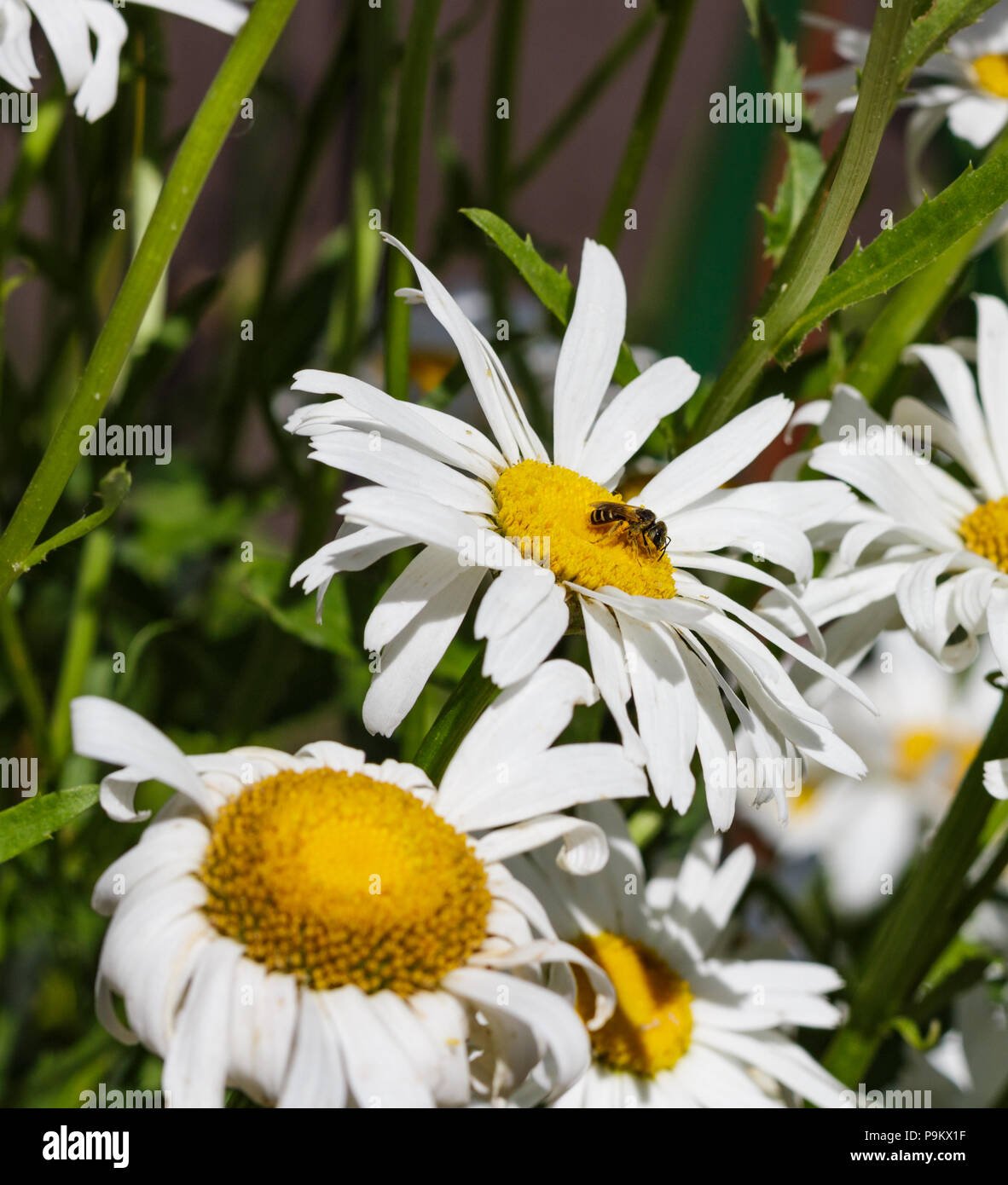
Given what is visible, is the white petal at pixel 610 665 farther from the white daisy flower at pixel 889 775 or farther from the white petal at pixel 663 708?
the white daisy flower at pixel 889 775

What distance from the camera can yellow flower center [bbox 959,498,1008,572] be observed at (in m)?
0.52

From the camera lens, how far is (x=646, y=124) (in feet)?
1.87

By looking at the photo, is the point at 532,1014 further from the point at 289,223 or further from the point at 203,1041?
the point at 289,223

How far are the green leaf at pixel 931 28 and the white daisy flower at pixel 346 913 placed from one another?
9.0 inches

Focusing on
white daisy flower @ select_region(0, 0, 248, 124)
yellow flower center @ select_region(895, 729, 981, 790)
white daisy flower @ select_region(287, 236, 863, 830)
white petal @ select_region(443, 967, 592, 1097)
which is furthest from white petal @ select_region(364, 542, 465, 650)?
yellow flower center @ select_region(895, 729, 981, 790)

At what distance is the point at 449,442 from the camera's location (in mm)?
419

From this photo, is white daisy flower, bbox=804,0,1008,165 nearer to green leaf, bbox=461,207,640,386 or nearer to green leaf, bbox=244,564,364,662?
green leaf, bbox=461,207,640,386

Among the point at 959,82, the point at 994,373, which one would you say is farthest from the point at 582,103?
the point at 994,373

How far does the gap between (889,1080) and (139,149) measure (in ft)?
1.90

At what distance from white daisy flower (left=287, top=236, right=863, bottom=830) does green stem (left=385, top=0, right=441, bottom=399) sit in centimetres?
7

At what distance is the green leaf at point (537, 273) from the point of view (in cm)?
43

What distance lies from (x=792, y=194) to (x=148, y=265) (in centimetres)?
28
